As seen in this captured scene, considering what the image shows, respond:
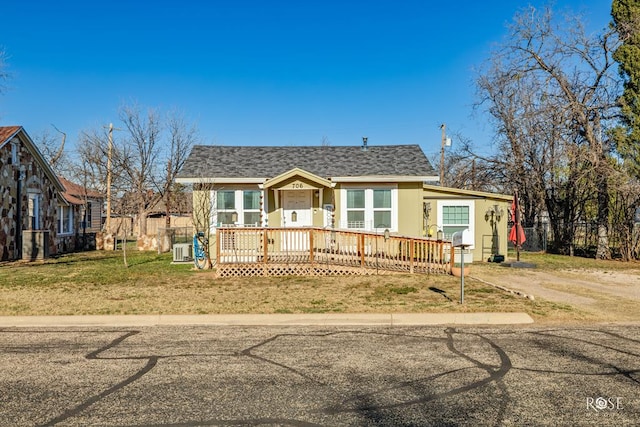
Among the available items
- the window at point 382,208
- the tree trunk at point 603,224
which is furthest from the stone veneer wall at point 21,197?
the tree trunk at point 603,224

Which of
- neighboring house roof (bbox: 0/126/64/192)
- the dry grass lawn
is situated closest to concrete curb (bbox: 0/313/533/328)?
the dry grass lawn

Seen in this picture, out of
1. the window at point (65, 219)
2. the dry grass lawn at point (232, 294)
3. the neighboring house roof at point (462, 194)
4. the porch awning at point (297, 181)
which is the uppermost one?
the porch awning at point (297, 181)

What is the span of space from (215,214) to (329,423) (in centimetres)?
1444

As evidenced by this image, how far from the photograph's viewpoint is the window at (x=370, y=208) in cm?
1873

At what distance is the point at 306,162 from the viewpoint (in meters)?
20.4

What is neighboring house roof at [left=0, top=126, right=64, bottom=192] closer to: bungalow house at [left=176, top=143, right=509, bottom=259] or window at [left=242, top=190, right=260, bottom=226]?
bungalow house at [left=176, top=143, right=509, bottom=259]

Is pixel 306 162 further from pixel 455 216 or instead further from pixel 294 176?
pixel 455 216

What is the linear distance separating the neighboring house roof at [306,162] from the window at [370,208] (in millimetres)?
660

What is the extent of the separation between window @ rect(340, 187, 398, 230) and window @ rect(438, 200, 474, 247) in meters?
2.56

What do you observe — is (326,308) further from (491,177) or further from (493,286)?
(491,177)

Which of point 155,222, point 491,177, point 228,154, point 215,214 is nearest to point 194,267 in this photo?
point 215,214

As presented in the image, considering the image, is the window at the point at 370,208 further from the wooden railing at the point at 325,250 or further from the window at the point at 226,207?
the window at the point at 226,207

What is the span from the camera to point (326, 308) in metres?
10.0

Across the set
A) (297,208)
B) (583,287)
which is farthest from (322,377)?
(297,208)
